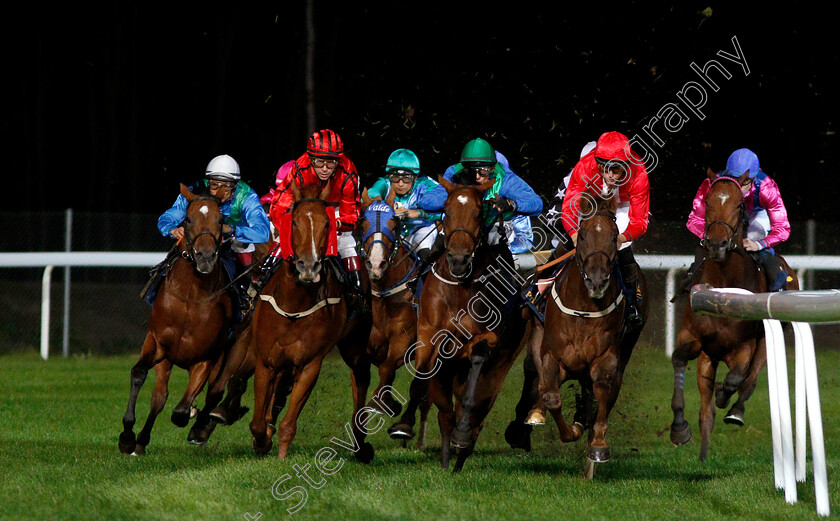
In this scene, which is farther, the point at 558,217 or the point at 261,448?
the point at 558,217

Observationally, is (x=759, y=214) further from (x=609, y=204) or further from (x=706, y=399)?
(x=609, y=204)

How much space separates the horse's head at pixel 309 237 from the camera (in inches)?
287

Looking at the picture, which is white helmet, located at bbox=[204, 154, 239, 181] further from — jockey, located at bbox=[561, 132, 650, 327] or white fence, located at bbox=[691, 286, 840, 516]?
white fence, located at bbox=[691, 286, 840, 516]

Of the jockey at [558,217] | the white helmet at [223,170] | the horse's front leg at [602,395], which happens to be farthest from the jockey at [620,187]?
the white helmet at [223,170]

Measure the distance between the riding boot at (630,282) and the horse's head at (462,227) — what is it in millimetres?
907

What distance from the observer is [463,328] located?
7.80m

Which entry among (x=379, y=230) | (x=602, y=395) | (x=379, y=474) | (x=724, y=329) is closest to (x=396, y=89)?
(x=379, y=230)

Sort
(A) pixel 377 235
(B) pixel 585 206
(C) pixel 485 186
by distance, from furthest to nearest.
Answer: (A) pixel 377 235 → (C) pixel 485 186 → (B) pixel 585 206

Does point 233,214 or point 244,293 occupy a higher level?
point 233,214

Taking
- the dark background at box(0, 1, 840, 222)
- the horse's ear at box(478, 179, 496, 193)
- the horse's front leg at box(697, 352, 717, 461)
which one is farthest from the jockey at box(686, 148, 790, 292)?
the dark background at box(0, 1, 840, 222)

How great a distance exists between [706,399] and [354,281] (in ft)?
8.84

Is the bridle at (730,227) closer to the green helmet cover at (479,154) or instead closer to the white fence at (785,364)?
the green helmet cover at (479,154)

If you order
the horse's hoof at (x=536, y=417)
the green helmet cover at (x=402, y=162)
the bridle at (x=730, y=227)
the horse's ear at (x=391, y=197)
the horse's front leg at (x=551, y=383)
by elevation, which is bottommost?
the horse's hoof at (x=536, y=417)

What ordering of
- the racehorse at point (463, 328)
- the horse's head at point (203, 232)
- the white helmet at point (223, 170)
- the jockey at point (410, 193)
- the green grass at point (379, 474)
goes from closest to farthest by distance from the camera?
the green grass at point (379, 474), the racehorse at point (463, 328), the horse's head at point (203, 232), the white helmet at point (223, 170), the jockey at point (410, 193)
